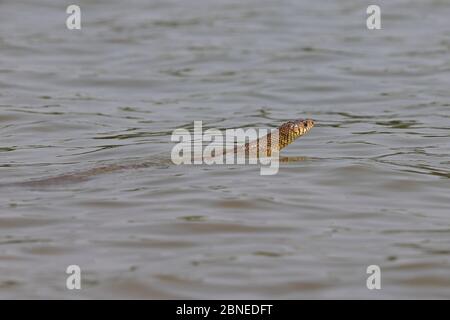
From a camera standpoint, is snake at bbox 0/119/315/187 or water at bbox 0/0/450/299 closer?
water at bbox 0/0/450/299

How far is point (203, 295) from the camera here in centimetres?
658

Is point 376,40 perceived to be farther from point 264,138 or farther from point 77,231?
point 77,231

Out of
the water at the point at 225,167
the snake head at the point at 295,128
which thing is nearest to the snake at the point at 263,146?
the snake head at the point at 295,128

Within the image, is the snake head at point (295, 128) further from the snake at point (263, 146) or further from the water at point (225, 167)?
the water at point (225, 167)

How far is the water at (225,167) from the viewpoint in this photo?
700cm

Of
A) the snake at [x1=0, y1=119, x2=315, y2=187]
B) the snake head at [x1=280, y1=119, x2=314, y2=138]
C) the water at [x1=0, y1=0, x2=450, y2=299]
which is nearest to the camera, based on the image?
the water at [x1=0, y1=0, x2=450, y2=299]

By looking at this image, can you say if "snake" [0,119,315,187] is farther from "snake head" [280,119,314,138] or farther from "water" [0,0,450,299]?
"water" [0,0,450,299]

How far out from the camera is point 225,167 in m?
9.77

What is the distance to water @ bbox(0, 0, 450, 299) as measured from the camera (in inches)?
276

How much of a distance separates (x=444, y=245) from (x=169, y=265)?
1.84 meters

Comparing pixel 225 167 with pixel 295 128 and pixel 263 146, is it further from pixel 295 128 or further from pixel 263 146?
pixel 295 128

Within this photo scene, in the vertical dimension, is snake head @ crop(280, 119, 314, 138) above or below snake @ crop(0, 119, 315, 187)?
above

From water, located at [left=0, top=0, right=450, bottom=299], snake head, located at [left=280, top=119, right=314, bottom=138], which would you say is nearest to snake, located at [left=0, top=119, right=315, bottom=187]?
snake head, located at [left=280, top=119, right=314, bottom=138]

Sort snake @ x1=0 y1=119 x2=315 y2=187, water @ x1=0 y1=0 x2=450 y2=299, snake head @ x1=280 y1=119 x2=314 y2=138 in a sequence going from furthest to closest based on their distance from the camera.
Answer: snake head @ x1=280 y1=119 x2=314 y2=138 → snake @ x1=0 y1=119 x2=315 y2=187 → water @ x1=0 y1=0 x2=450 y2=299
